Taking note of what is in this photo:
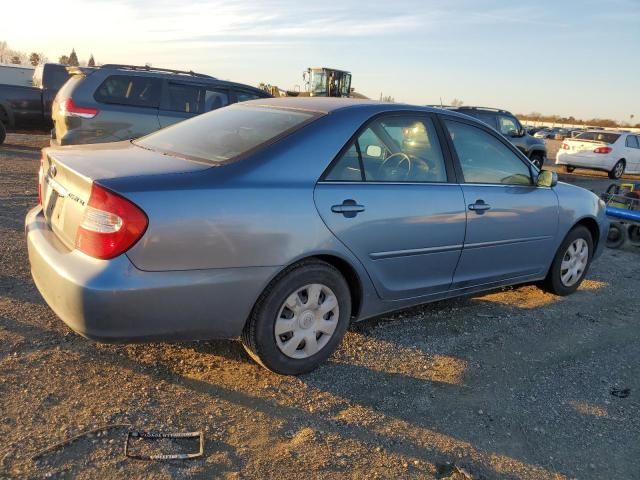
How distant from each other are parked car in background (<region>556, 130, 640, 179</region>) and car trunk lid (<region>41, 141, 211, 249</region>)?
55.5ft

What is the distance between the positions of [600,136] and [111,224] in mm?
18458

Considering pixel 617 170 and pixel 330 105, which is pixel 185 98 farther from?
pixel 617 170

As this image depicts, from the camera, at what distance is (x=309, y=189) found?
309 centimetres

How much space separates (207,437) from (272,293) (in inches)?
31.1

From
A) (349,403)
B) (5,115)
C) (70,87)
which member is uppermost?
(70,87)

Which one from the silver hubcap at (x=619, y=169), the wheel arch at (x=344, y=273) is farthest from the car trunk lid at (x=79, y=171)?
the silver hubcap at (x=619, y=169)

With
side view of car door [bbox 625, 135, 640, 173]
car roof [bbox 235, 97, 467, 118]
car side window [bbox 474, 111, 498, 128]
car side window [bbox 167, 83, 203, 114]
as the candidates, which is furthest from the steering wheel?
side view of car door [bbox 625, 135, 640, 173]

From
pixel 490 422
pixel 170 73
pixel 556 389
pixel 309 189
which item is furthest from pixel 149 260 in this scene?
pixel 170 73

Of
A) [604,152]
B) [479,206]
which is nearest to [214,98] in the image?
[479,206]

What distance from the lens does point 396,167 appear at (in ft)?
12.0

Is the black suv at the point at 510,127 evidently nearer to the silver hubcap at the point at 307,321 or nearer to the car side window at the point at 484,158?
the car side window at the point at 484,158

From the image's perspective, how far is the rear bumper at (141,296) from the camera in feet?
8.42

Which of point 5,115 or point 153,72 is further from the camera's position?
point 5,115

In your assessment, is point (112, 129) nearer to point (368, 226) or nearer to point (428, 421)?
point (368, 226)
